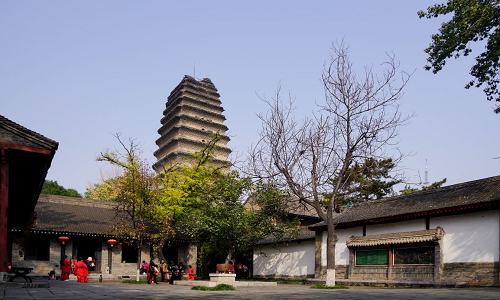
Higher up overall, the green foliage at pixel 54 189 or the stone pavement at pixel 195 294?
the green foliage at pixel 54 189

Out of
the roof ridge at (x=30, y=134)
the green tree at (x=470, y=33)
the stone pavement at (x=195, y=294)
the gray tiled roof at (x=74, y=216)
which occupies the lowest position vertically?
the stone pavement at (x=195, y=294)

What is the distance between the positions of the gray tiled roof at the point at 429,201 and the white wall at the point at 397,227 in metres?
0.51

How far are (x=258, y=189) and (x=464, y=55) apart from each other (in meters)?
13.4

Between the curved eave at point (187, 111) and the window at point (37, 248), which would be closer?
the window at point (37, 248)

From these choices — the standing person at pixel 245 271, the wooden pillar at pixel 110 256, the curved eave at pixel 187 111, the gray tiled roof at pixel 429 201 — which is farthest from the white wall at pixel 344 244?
the curved eave at pixel 187 111

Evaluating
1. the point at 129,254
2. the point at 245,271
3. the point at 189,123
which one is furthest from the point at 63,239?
the point at 189,123

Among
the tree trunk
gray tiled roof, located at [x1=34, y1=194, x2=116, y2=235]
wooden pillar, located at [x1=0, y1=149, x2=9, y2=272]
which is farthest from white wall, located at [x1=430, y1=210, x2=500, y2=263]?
gray tiled roof, located at [x1=34, y1=194, x2=116, y2=235]

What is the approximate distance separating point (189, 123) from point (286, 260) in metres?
31.9

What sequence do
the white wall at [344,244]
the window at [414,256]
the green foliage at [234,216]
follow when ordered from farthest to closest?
the green foliage at [234,216] → the white wall at [344,244] → the window at [414,256]

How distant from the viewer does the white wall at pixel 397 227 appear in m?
19.9

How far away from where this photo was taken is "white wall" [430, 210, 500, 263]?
16.9 metres

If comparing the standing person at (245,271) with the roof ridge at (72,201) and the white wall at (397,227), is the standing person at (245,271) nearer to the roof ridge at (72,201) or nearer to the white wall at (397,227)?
the roof ridge at (72,201)

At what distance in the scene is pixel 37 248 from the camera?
27.3m

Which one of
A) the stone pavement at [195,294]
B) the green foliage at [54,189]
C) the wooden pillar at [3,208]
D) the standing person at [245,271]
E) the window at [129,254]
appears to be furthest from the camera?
the green foliage at [54,189]
